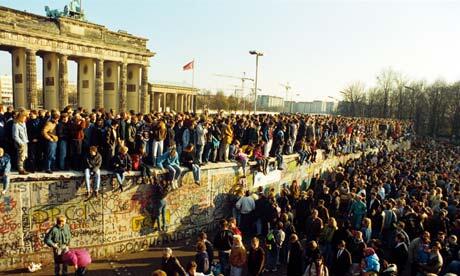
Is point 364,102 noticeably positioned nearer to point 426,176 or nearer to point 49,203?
point 426,176

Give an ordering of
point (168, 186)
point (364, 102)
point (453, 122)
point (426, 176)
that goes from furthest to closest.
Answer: point (364, 102) → point (453, 122) → point (426, 176) → point (168, 186)

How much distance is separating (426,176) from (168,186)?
51.8ft

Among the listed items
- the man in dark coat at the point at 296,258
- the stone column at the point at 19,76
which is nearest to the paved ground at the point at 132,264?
the man in dark coat at the point at 296,258

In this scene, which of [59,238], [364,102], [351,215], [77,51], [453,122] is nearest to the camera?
[59,238]

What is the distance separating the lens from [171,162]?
14258 mm

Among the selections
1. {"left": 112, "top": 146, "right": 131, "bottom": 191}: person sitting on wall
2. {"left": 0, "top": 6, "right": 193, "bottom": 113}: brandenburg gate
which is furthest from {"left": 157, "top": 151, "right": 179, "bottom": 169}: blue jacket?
{"left": 0, "top": 6, "right": 193, "bottom": 113}: brandenburg gate

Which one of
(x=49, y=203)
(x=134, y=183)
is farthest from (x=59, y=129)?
(x=134, y=183)

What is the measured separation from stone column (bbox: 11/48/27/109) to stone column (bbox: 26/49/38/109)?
1358 millimetres

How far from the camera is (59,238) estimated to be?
9.96 metres

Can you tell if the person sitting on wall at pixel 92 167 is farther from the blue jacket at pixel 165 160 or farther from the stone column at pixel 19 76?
the stone column at pixel 19 76

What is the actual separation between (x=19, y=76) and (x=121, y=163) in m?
34.4

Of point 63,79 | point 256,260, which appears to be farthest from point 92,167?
point 63,79

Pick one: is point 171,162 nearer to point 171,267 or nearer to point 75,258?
point 75,258

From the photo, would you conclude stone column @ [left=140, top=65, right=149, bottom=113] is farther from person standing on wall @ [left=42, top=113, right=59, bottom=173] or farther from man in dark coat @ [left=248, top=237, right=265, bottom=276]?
man in dark coat @ [left=248, top=237, right=265, bottom=276]
